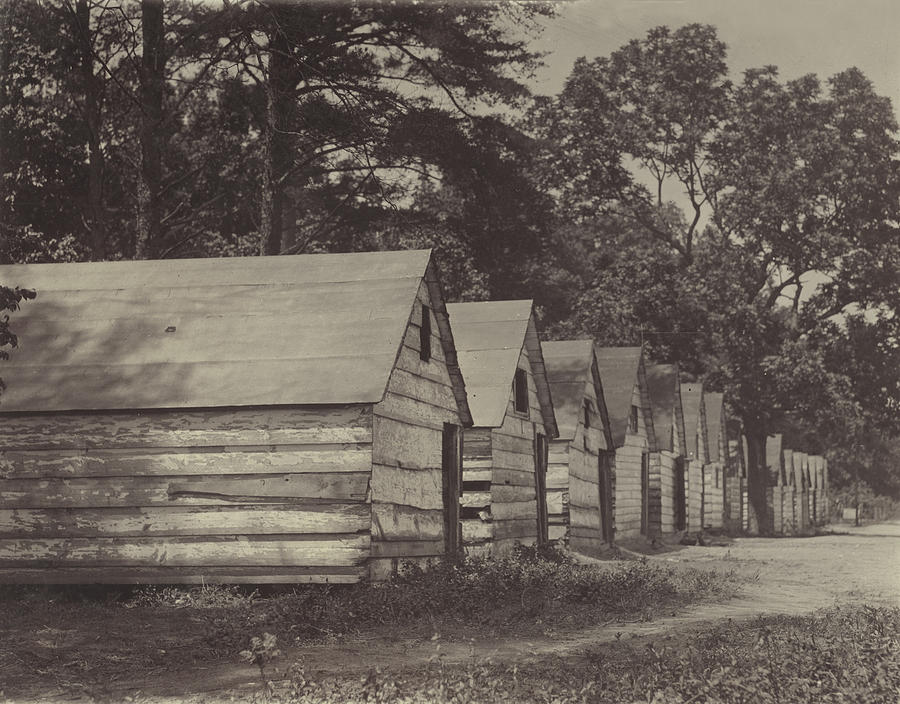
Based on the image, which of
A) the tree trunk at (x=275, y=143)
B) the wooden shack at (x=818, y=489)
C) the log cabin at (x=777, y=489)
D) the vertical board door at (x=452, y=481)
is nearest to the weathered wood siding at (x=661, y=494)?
the tree trunk at (x=275, y=143)

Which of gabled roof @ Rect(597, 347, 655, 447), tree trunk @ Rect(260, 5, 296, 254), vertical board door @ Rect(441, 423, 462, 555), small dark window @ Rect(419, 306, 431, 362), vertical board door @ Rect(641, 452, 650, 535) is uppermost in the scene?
tree trunk @ Rect(260, 5, 296, 254)

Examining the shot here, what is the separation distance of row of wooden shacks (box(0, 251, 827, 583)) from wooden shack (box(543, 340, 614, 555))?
6153 mm

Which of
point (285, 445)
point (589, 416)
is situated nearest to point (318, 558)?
point (285, 445)

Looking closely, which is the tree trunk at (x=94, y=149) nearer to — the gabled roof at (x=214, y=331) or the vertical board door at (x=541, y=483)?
the vertical board door at (x=541, y=483)

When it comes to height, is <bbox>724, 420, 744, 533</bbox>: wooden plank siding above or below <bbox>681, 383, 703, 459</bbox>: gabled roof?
below

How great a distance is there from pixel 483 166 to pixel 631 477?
9834 millimetres

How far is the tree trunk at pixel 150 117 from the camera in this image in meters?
30.7

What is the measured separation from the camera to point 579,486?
2816 centimetres

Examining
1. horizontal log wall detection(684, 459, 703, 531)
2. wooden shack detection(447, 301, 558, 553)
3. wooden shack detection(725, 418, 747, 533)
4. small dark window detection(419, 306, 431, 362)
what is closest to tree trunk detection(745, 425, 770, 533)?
wooden shack detection(725, 418, 747, 533)

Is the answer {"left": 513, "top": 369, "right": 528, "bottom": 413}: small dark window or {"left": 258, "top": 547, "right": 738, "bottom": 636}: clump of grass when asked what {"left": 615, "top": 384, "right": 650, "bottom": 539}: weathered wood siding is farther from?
{"left": 258, "top": 547, "right": 738, "bottom": 636}: clump of grass

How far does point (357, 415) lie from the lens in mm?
15328

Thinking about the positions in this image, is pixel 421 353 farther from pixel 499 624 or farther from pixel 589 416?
pixel 589 416

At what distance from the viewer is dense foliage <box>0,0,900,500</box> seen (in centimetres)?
3150

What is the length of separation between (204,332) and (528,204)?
20.5m
